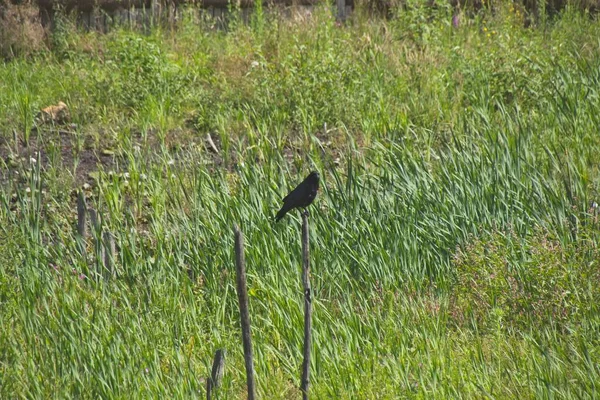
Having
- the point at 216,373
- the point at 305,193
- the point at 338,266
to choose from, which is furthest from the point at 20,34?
the point at 216,373

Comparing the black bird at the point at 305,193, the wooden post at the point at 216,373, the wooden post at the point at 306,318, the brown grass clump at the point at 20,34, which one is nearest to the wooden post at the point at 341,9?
the brown grass clump at the point at 20,34

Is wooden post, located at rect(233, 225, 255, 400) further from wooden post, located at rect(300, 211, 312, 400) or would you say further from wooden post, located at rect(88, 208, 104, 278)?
wooden post, located at rect(88, 208, 104, 278)

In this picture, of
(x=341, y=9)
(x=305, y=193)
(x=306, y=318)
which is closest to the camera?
(x=306, y=318)

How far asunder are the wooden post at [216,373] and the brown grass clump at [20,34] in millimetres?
6594

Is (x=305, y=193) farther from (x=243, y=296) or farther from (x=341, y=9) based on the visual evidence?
(x=341, y=9)

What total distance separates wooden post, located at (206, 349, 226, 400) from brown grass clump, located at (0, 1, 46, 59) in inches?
260

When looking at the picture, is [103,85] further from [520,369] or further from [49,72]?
[520,369]

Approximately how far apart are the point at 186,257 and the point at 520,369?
198 centimetres

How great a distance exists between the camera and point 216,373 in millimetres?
3701

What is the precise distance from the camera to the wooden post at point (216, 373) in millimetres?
3606

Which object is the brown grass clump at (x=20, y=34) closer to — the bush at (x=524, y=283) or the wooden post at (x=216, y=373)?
the bush at (x=524, y=283)

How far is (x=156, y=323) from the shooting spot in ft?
14.6

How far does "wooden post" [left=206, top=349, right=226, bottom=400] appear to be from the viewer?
11.8ft

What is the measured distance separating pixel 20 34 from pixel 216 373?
22.6 feet
